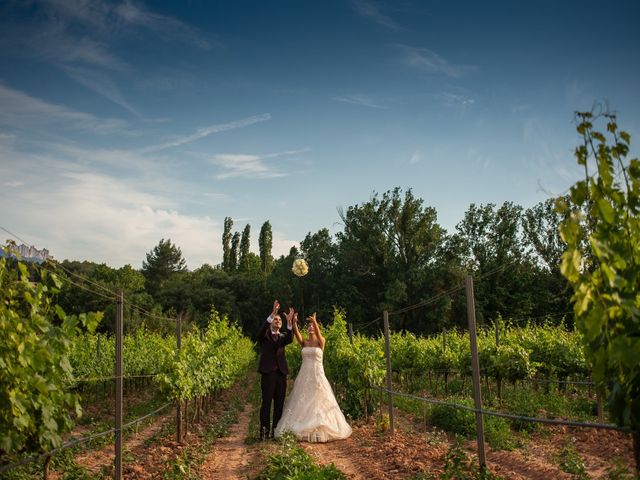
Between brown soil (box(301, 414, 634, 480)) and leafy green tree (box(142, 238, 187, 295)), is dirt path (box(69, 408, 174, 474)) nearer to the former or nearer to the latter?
brown soil (box(301, 414, 634, 480))

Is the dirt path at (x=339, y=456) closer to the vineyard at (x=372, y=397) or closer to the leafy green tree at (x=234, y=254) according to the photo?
the vineyard at (x=372, y=397)

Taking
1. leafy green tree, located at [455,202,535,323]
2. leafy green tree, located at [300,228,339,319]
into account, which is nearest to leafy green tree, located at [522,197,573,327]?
leafy green tree, located at [455,202,535,323]

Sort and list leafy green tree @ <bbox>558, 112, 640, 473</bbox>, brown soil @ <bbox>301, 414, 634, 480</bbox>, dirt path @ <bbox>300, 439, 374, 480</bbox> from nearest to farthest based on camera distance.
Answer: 1. leafy green tree @ <bbox>558, 112, 640, 473</bbox>
2. brown soil @ <bbox>301, 414, 634, 480</bbox>
3. dirt path @ <bbox>300, 439, 374, 480</bbox>

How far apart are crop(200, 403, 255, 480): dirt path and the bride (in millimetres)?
749

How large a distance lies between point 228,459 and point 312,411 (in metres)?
1.73

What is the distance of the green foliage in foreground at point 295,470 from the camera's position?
601cm

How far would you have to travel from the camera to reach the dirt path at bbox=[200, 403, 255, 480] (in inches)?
279

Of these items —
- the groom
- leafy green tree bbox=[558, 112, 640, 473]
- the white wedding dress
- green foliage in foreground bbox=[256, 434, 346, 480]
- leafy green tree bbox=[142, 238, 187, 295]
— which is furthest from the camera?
leafy green tree bbox=[142, 238, 187, 295]

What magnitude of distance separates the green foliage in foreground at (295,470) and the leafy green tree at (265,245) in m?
65.6

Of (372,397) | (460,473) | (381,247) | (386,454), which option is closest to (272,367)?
(386,454)

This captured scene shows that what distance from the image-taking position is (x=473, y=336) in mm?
5762

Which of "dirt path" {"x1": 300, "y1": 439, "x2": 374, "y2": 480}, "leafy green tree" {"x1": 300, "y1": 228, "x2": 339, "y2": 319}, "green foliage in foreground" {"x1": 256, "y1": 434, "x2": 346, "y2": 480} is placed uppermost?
"leafy green tree" {"x1": 300, "y1": 228, "x2": 339, "y2": 319}

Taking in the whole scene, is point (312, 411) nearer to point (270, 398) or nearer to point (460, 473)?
point (270, 398)

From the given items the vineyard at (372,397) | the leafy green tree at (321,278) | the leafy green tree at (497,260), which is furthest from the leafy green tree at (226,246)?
the vineyard at (372,397)
